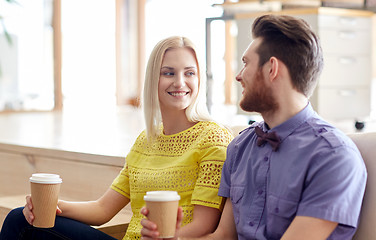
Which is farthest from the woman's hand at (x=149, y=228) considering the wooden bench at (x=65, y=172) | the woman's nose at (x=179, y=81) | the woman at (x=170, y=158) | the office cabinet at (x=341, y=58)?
the office cabinet at (x=341, y=58)

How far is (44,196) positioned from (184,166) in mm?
428

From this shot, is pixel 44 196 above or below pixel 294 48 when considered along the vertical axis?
below

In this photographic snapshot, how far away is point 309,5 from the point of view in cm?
402

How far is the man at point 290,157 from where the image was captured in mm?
1267

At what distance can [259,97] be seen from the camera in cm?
140

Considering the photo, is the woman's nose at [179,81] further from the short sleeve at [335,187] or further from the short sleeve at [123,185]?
the short sleeve at [335,187]

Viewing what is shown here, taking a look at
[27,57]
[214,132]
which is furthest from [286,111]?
[27,57]

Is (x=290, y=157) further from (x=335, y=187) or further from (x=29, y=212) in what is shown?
(x=29, y=212)

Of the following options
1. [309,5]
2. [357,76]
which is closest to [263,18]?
[309,5]

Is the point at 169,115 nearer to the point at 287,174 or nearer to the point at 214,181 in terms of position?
the point at 214,181

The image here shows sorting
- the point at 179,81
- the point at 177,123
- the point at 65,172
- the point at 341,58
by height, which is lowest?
the point at 65,172

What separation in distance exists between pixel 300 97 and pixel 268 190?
239 millimetres

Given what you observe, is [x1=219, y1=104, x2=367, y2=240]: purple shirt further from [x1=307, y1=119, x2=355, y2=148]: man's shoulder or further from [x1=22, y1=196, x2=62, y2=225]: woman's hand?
[x1=22, y1=196, x2=62, y2=225]: woman's hand

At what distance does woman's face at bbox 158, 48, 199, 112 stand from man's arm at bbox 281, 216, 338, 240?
699mm
